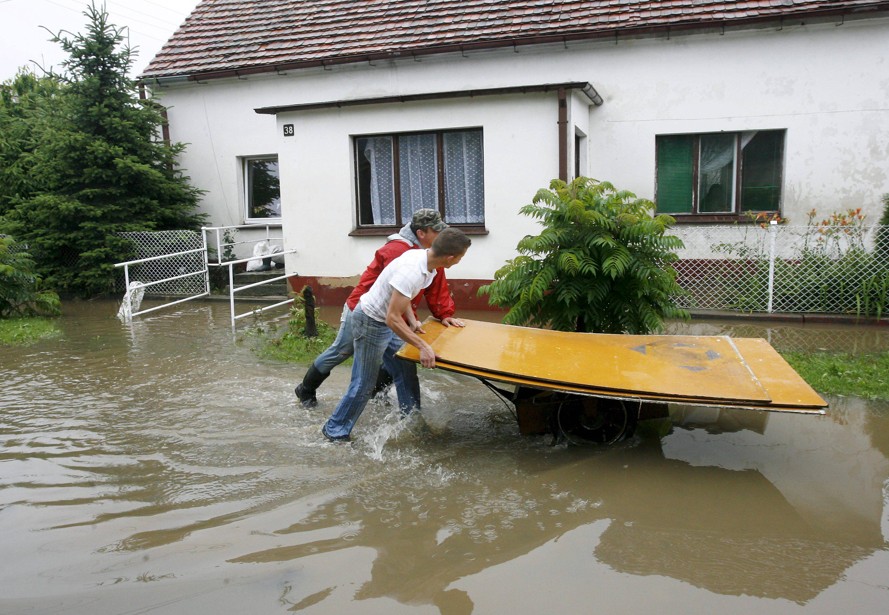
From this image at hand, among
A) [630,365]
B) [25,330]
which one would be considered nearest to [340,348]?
[630,365]

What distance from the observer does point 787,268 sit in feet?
35.0

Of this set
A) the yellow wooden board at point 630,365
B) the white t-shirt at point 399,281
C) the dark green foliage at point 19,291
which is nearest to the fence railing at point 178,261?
the dark green foliage at point 19,291

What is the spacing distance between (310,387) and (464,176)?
20.3 ft

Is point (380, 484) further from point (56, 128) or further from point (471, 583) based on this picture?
point (56, 128)

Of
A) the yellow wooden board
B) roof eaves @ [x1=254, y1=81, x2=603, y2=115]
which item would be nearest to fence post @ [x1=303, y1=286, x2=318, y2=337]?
the yellow wooden board

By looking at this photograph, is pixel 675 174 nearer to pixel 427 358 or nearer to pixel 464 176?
pixel 464 176

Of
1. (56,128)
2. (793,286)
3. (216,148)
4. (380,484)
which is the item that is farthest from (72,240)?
(793,286)

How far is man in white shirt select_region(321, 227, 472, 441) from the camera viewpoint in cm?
512

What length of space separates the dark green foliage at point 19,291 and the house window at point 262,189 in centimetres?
426

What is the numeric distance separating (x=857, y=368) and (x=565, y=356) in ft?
12.7

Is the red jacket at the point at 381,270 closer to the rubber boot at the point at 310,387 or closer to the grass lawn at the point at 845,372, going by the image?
the rubber boot at the point at 310,387

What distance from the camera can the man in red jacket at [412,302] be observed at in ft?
19.1

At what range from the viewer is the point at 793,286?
10500 mm

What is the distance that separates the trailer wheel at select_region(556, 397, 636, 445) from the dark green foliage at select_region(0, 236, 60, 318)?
908 centimetres
